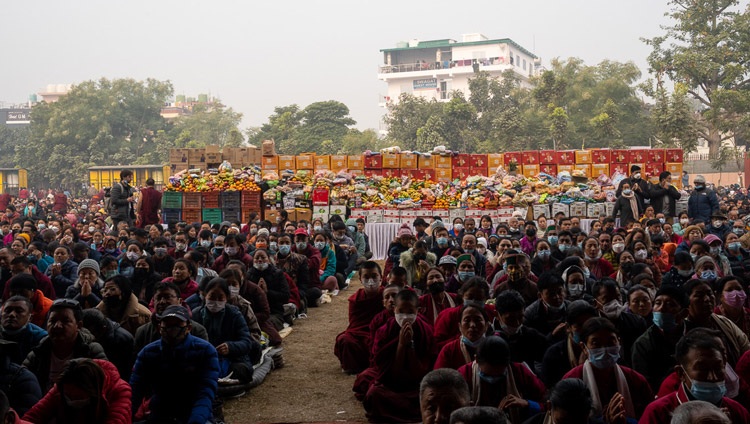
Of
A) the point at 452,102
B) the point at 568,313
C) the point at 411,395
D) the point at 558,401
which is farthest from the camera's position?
the point at 452,102

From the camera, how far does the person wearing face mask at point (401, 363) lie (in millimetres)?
6590

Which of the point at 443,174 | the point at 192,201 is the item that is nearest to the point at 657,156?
the point at 443,174

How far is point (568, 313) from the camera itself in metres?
5.55

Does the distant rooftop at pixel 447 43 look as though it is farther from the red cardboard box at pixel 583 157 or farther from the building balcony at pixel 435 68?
the red cardboard box at pixel 583 157

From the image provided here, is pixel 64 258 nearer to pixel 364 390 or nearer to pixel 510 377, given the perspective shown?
pixel 364 390

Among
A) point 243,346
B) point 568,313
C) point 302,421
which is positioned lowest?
point 302,421

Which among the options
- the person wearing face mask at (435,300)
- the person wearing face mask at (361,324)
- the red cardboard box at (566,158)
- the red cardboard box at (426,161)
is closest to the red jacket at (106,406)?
the person wearing face mask at (435,300)

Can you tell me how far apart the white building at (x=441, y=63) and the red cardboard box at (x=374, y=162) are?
75.9m

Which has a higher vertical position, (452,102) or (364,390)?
(452,102)

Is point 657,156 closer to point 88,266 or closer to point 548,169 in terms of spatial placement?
point 548,169

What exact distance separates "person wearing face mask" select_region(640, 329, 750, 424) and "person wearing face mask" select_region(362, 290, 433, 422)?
255 cm

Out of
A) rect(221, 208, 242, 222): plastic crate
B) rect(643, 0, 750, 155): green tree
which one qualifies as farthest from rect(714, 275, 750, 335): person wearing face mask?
rect(643, 0, 750, 155): green tree

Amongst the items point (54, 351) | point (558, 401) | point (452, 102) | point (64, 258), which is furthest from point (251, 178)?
point (452, 102)

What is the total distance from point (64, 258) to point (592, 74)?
48.4m
